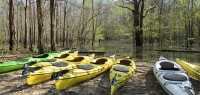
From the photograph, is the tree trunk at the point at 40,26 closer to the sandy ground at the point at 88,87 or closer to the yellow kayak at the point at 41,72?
the sandy ground at the point at 88,87

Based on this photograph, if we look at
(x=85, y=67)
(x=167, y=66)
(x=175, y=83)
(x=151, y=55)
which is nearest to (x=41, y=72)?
(x=85, y=67)

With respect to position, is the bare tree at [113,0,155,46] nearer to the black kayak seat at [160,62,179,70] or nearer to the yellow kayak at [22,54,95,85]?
the black kayak seat at [160,62,179,70]

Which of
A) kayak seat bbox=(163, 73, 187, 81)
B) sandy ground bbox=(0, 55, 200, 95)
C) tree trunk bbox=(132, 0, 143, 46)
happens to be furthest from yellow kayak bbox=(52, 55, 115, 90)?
tree trunk bbox=(132, 0, 143, 46)

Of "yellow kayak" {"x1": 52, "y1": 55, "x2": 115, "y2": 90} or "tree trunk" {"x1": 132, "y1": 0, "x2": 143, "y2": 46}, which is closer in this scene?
"yellow kayak" {"x1": 52, "y1": 55, "x2": 115, "y2": 90}

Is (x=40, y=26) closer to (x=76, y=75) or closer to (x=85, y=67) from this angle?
(x=85, y=67)

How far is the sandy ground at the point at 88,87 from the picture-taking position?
5.48 m

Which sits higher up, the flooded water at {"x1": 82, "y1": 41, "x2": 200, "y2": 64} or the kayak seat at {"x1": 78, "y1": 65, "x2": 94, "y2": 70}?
the kayak seat at {"x1": 78, "y1": 65, "x2": 94, "y2": 70}

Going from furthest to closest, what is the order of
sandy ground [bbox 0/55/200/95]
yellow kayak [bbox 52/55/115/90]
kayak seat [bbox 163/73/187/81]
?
sandy ground [bbox 0/55/200/95]
yellow kayak [bbox 52/55/115/90]
kayak seat [bbox 163/73/187/81]

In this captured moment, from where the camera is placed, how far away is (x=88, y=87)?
596 centimetres

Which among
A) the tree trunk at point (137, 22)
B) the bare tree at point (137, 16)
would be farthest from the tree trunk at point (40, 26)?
the tree trunk at point (137, 22)

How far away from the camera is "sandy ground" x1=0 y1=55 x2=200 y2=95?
18.0 feet

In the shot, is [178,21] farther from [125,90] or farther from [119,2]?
[125,90]

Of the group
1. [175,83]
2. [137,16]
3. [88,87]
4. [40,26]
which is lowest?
[88,87]

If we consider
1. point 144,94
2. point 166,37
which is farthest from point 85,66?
point 166,37
